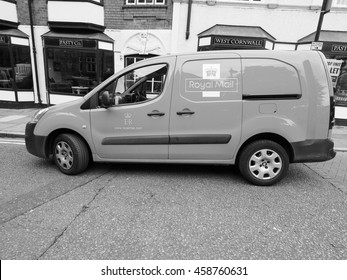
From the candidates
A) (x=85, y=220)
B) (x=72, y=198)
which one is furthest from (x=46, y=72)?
(x=85, y=220)

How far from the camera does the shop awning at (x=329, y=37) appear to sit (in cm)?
802

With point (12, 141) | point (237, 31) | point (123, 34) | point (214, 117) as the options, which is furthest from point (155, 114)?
point (123, 34)

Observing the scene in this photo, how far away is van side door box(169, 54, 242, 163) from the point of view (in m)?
3.41

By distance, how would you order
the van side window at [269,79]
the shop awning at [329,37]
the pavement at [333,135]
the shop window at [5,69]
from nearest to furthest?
the van side window at [269,79]
the pavement at [333,135]
the shop awning at [329,37]
the shop window at [5,69]

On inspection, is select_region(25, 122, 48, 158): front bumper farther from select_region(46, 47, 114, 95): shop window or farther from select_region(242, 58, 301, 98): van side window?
select_region(46, 47, 114, 95): shop window

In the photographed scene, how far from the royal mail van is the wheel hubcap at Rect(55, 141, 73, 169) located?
2 centimetres

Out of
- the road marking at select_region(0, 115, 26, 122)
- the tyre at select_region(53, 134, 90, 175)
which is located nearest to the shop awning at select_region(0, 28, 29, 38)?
the road marking at select_region(0, 115, 26, 122)

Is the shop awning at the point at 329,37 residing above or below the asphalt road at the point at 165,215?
above

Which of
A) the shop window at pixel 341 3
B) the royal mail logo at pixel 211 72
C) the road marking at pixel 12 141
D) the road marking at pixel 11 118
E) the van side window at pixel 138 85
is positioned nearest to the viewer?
the royal mail logo at pixel 211 72

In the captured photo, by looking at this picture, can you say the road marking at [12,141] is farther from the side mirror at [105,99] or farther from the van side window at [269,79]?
the van side window at [269,79]

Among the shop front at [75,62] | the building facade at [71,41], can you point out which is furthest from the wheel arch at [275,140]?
the shop front at [75,62]

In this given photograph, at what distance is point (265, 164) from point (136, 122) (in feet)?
6.91

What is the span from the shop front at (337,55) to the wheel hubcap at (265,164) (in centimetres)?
651

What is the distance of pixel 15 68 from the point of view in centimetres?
944
